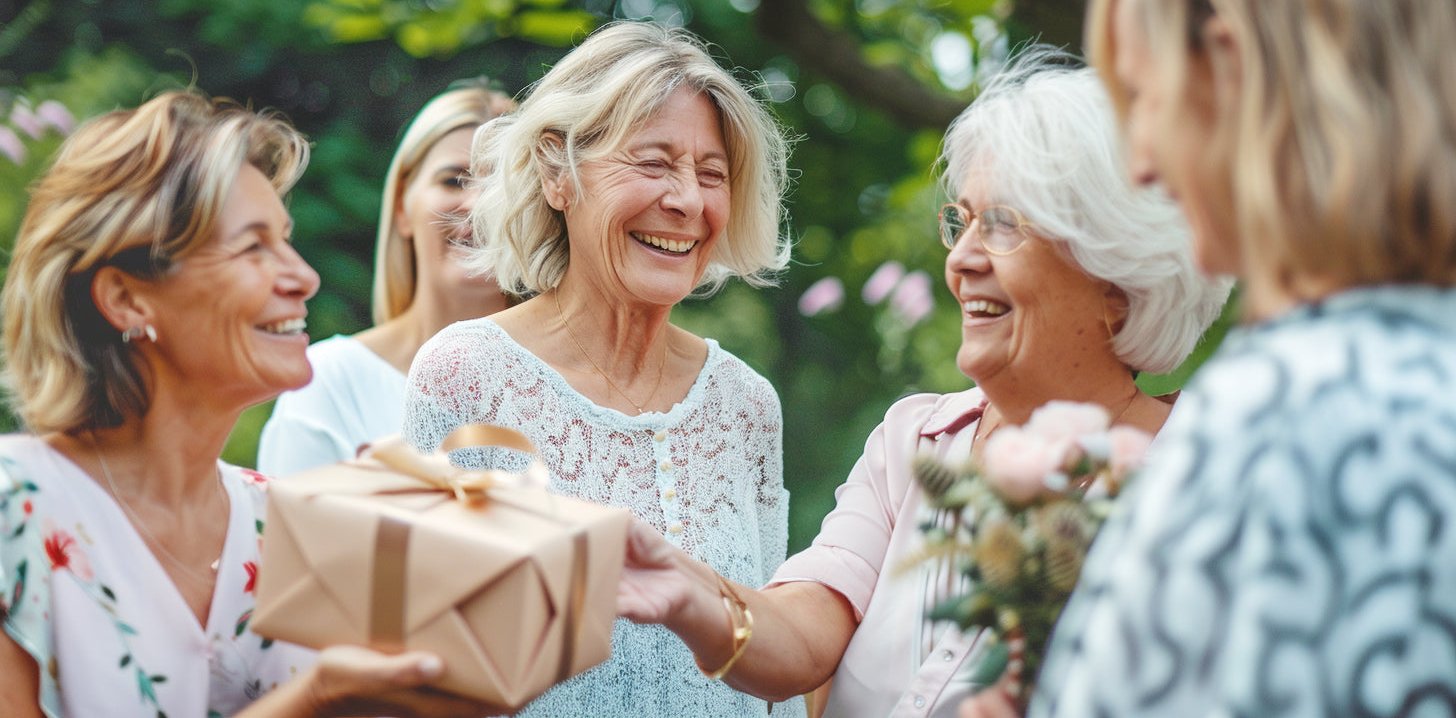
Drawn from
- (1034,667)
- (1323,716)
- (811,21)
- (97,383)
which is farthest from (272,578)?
(811,21)

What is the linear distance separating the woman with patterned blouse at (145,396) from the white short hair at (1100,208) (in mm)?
1304

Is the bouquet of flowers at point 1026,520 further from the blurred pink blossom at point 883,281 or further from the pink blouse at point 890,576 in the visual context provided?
the blurred pink blossom at point 883,281

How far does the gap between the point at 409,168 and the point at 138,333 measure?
2074 mm

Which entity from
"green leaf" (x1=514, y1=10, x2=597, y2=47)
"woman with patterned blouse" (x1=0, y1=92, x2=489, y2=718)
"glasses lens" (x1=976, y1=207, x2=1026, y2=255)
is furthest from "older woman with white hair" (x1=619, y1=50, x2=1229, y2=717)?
"green leaf" (x1=514, y1=10, x2=597, y2=47)

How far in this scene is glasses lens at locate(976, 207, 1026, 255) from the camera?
8.36ft

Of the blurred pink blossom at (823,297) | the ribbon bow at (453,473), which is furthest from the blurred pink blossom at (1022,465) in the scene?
the blurred pink blossom at (823,297)

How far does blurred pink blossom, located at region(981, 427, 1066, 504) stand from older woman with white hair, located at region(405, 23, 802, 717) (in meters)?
1.25

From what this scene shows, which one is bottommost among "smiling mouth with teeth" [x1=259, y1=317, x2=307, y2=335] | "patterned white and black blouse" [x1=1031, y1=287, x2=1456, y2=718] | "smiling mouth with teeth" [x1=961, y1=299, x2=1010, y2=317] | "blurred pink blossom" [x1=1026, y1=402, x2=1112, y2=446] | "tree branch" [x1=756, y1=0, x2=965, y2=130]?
"tree branch" [x1=756, y1=0, x2=965, y2=130]

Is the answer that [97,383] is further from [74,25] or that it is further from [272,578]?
[74,25]

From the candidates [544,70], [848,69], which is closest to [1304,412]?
[848,69]

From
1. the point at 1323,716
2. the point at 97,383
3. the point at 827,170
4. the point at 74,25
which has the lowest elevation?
the point at 827,170

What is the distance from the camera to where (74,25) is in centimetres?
649

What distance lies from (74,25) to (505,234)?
13.7 feet

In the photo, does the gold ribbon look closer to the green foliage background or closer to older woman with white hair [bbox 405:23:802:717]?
older woman with white hair [bbox 405:23:802:717]
